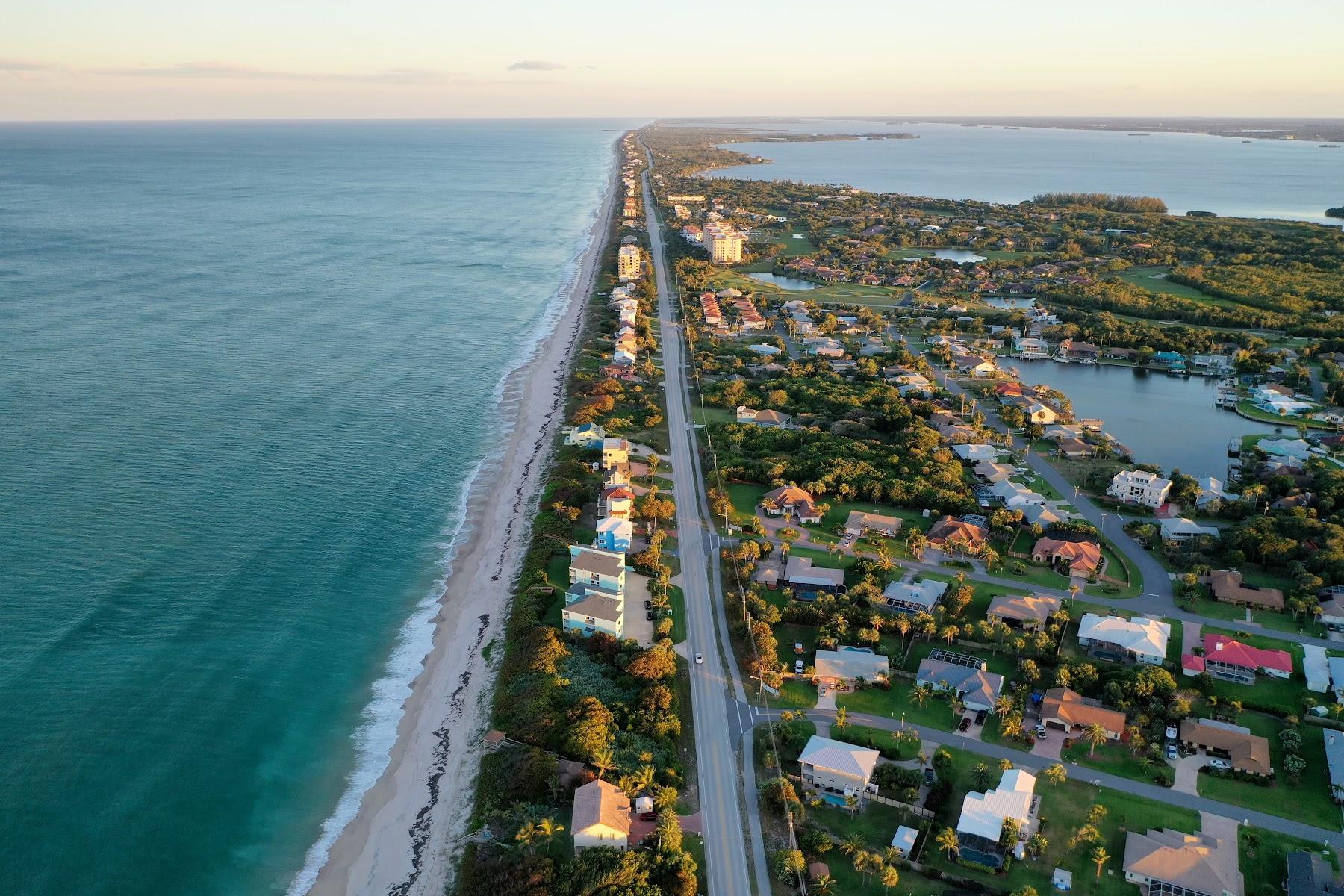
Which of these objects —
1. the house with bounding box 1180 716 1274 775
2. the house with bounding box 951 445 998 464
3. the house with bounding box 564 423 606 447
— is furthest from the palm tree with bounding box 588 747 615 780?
the house with bounding box 951 445 998 464

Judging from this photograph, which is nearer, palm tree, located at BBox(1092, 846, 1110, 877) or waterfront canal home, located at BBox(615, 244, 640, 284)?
palm tree, located at BBox(1092, 846, 1110, 877)

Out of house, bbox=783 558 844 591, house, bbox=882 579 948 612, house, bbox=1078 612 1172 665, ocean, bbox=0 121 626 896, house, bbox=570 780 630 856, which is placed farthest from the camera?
house, bbox=783 558 844 591

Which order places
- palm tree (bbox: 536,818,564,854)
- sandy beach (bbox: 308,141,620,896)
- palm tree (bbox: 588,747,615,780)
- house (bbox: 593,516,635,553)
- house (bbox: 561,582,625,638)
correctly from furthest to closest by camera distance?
house (bbox: 593,516,635,553), house (bbox: 561,582,625,638), palm tree (bbox: 588,747,615,780), sandy beach (bbox: 308,141,620,896), palm tree (bbox: 536,818,564,854)

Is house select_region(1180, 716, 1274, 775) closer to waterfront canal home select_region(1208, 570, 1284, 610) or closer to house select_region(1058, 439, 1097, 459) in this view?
waterfront canal home select_region(1208, 570, 1284, 610)

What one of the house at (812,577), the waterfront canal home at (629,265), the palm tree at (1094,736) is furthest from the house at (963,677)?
the waterfront canal home at (629,265)

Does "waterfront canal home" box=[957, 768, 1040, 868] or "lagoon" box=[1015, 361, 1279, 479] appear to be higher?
"lagoon" box=[1015, 361, 1279, 479]

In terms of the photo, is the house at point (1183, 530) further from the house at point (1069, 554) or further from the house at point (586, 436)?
the house at point (586, 436)
